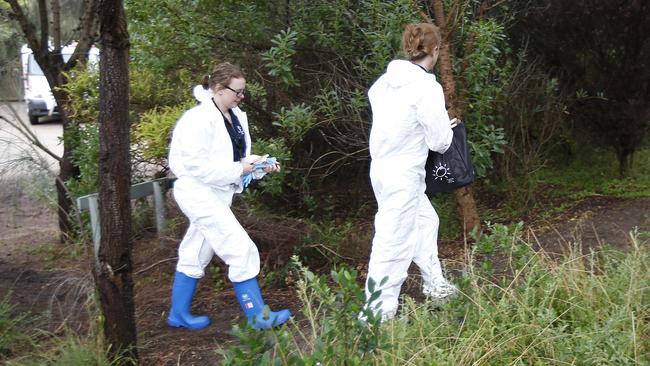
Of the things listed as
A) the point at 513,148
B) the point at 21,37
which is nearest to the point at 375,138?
the point at 513,148

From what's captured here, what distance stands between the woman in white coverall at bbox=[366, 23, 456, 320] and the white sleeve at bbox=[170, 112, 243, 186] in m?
0.87

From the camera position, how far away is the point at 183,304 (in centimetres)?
474

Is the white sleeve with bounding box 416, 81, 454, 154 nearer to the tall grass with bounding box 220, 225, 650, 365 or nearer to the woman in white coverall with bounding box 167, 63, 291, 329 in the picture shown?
the tall grass with bounding box 220, 225, 650, 365

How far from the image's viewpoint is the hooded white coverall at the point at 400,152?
424 centimetres

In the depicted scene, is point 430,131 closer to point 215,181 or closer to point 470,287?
point 470,287

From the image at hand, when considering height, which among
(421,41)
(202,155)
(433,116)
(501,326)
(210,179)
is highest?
(421,41)

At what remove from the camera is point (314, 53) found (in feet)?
20.5

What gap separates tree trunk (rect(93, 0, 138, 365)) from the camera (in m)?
3.74

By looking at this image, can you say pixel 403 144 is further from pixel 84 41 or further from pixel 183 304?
pixel 84 41

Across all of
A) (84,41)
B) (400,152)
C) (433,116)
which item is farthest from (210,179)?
(84,41)

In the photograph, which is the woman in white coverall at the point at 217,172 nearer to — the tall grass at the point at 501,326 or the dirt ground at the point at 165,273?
the dirt ground at the point at 165,273

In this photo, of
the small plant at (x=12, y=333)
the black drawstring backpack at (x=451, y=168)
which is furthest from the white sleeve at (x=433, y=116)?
the small plant at (x=12, y=333)

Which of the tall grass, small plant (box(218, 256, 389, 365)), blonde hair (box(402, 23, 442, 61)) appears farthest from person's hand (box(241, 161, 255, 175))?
small plant (box(218, 256, 389, 365))

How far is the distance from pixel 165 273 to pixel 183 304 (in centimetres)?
112
